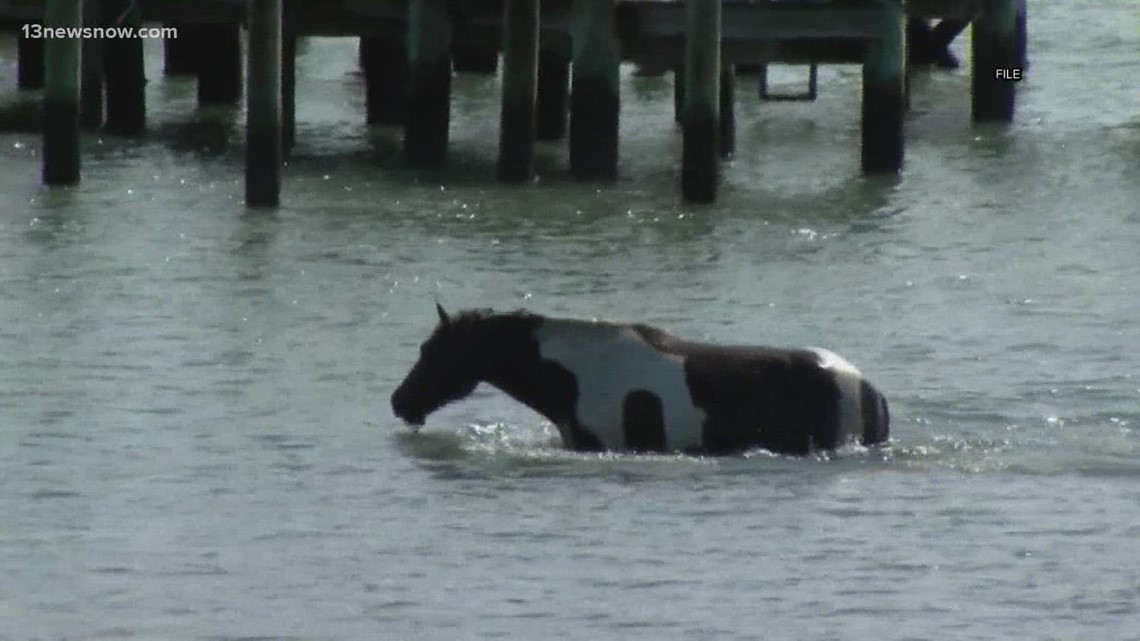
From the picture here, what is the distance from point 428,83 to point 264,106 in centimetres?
333

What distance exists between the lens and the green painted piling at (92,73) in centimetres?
2856

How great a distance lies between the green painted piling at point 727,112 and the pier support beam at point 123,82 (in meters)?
4.64

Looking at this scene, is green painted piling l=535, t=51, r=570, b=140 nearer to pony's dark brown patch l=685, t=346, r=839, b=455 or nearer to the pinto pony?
the pinto pony

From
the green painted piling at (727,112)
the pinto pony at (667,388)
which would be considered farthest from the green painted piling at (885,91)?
the pinto pony at (667,388)

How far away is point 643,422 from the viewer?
48.9ft

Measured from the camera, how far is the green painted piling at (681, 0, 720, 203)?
23.4 metres

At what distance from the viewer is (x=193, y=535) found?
1384 cm

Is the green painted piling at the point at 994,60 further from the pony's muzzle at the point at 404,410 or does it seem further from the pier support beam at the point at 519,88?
the pony's muzzle at the point at 404,410

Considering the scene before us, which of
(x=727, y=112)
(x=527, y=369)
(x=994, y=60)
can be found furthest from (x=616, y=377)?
(x=994, y=60)

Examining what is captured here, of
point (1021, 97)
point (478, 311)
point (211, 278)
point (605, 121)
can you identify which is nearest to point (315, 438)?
point (478, 311)

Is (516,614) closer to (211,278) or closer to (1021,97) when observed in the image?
(211,278)

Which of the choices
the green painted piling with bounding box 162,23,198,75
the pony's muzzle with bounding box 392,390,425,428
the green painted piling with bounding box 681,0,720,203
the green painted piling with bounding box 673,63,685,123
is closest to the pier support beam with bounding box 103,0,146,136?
the green painted piling with bounding box 673,63,685,123

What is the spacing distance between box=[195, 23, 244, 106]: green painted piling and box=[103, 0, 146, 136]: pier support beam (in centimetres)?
300

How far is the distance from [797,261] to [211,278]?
11.7 feet
